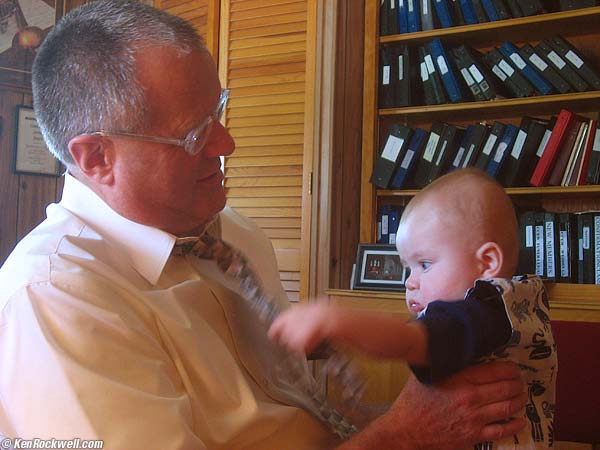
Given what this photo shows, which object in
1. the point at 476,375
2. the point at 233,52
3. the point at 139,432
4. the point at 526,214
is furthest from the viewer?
the point at 233,52

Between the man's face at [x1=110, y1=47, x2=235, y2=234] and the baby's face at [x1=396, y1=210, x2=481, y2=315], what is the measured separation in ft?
1.38

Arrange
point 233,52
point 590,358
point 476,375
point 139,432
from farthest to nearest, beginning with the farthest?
point 233,52
point 590,358
point 476,375
point 139,432

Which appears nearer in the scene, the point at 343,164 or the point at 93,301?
the point at 93,301

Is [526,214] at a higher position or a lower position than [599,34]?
lower

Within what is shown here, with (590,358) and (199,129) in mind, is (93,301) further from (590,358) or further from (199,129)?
(590,358)

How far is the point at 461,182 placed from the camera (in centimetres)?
117

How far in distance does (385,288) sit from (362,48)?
1224 millimetres

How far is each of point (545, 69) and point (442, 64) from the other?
465 millimetres

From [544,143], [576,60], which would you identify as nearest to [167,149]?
[544,143]

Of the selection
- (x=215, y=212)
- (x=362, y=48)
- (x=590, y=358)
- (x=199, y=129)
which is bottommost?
(x=590, y=358)

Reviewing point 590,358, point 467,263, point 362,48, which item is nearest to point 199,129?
point 467,263

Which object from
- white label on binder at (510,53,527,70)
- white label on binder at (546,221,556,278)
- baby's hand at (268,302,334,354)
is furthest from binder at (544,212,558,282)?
baby's hand at (268,302,334,354)

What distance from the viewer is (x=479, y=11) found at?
2.98 meters

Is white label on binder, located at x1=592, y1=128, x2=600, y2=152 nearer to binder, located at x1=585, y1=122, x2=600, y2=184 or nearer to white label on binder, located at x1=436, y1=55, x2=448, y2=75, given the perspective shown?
binder, located at x1=585, y1=122, x2=600, y2=184
